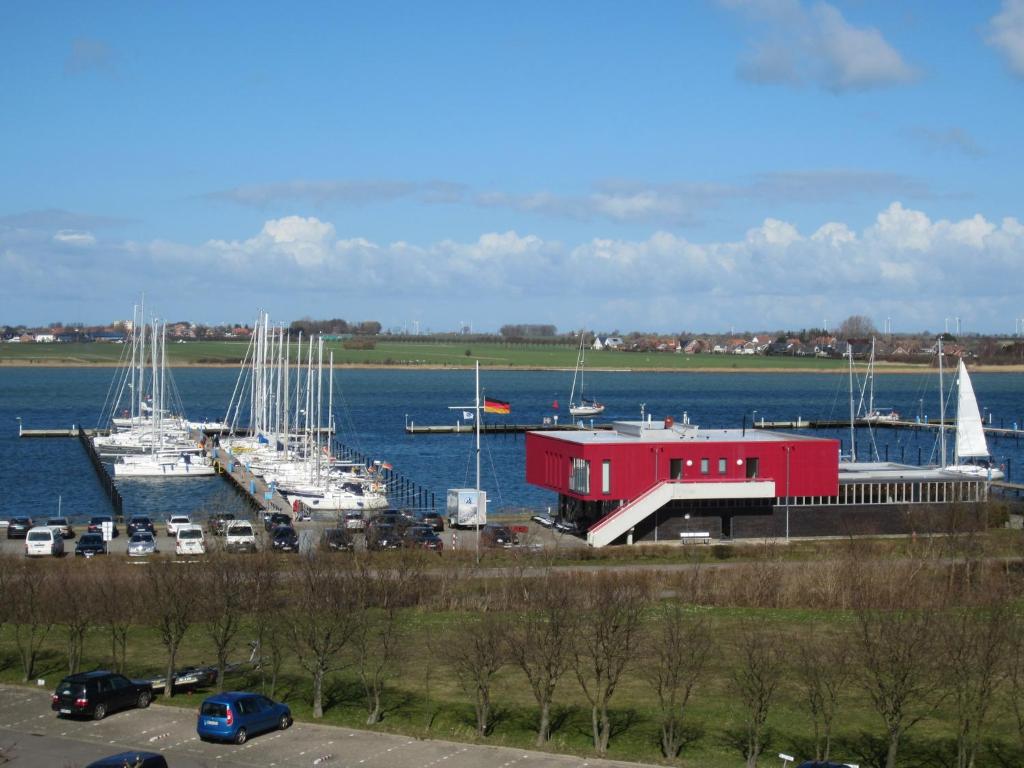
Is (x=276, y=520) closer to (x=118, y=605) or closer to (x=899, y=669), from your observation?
(x=118, y=605)

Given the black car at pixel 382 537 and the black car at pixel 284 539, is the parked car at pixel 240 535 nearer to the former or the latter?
the black car at pixel 284 539

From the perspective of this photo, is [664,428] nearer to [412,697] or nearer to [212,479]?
[412,697]

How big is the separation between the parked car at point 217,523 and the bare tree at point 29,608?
435 inches

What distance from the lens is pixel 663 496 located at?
56.8 m

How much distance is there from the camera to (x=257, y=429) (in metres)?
108

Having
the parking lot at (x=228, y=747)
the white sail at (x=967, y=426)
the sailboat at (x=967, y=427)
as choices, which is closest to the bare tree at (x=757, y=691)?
the parking lot at (x=228, y=747)

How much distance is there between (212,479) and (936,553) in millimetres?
54237

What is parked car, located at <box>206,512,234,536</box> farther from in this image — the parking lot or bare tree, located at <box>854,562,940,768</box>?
bare tree, located at <box>854,562,940,768</box>

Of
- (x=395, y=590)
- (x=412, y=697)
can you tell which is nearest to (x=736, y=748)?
(x=412, y=697)

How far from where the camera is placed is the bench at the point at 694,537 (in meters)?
57.0

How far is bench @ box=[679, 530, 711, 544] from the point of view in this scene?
2246 inches

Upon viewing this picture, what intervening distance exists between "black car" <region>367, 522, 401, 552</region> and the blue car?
18.7 m

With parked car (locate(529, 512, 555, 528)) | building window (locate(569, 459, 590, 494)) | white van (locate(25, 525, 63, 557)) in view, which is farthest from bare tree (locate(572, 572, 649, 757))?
parked car (locate(529, 512, 555, 528))

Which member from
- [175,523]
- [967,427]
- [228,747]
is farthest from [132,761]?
[967,427]
